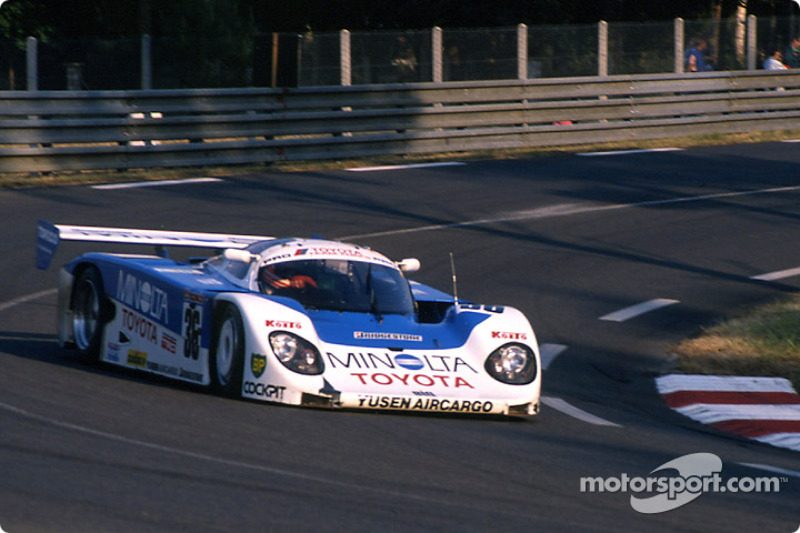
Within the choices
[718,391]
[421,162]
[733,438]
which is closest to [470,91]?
[421,162]

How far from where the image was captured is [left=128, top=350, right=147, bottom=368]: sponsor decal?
9.45 meters

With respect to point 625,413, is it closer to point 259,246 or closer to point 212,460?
point 259,246

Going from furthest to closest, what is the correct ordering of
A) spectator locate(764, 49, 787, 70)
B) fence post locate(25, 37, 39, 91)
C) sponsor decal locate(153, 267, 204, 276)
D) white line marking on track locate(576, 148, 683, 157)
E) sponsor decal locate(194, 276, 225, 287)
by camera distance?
spectator locate(764, 49, 787, 70) < white line marking on track locate(576, 148, 683, 157) < fence post locate(25, 37, 39, 91) < sponsor decal locate(153, 267, 204, 276) < sponsor decal locate(194, 276, 225, 287)

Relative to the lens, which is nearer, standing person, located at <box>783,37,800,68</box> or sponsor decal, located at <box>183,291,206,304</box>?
sponsor decal, located at <box>183,291,206,304</box>

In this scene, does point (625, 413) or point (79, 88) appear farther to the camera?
point (79, 88)

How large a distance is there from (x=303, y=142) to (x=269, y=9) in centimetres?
1446

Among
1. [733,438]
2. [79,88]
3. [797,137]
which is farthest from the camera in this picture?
[797,137]

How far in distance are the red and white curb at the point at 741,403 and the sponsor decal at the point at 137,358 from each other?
3748 millimetres

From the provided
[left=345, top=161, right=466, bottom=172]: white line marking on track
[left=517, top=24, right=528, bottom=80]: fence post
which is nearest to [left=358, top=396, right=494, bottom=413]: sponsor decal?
[left=345, top=161, right=466, bottom=172]: white line marking on track

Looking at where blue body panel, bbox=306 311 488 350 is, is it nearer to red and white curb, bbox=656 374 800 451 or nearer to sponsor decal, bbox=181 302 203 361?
sponsor decal, bbox=181 302 203 361

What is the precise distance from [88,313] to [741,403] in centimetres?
476

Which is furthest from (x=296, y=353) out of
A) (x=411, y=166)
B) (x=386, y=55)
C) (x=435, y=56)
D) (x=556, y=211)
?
(x=435, y=56)

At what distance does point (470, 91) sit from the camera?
22.8 meters

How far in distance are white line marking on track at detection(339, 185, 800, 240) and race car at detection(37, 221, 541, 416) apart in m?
6.01
